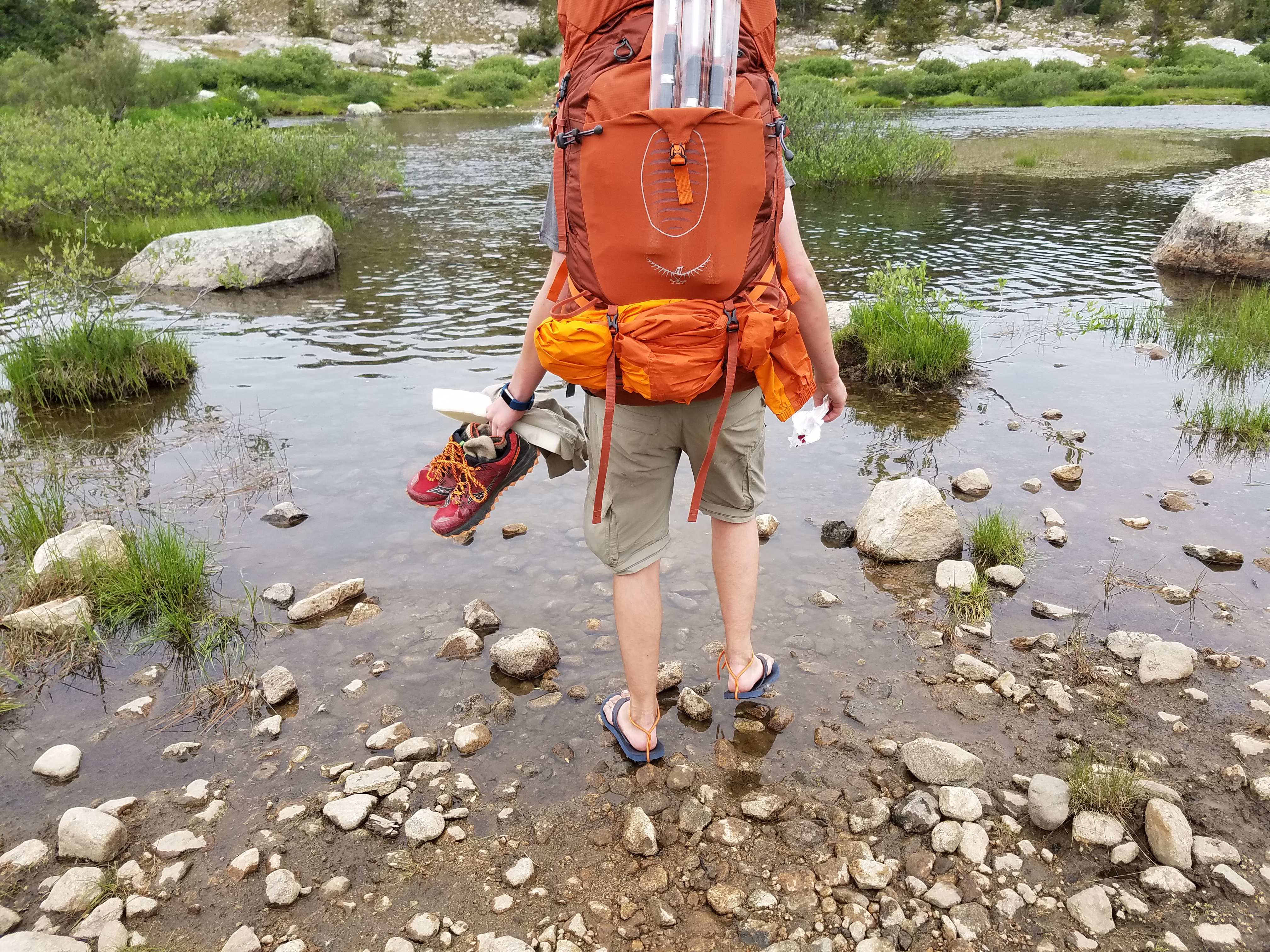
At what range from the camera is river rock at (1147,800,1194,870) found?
8.49 ft

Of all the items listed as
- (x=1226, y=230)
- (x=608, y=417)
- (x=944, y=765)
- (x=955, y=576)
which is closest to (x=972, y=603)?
(x=955, y=576)

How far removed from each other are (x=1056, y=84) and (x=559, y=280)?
2162 inches

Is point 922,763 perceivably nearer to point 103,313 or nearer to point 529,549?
point 529,549

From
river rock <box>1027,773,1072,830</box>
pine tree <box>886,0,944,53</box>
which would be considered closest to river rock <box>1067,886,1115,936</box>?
Result: river rock <box>1027,773,1072,830</box>

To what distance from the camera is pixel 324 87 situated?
49.6 m

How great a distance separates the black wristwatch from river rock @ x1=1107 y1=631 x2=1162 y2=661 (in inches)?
117

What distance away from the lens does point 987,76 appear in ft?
163

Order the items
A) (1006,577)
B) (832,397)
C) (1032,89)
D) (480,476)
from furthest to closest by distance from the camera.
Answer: (1032,89), (1006,577), (480,476), (832,397)

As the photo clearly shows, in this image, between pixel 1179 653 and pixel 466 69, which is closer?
pixel 1179 653

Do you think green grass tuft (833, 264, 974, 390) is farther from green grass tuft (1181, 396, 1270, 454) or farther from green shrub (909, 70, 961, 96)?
green shrub (909, 70, 961, 96)

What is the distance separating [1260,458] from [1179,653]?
10.3ft

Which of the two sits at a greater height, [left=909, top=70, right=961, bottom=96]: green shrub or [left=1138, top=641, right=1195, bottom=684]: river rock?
[left=909, top=70, right=961, bottom=96]: green shrub

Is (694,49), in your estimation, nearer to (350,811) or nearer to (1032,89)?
(350,811)

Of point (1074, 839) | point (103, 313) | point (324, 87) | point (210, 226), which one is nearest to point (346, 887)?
point (1074, 839)
